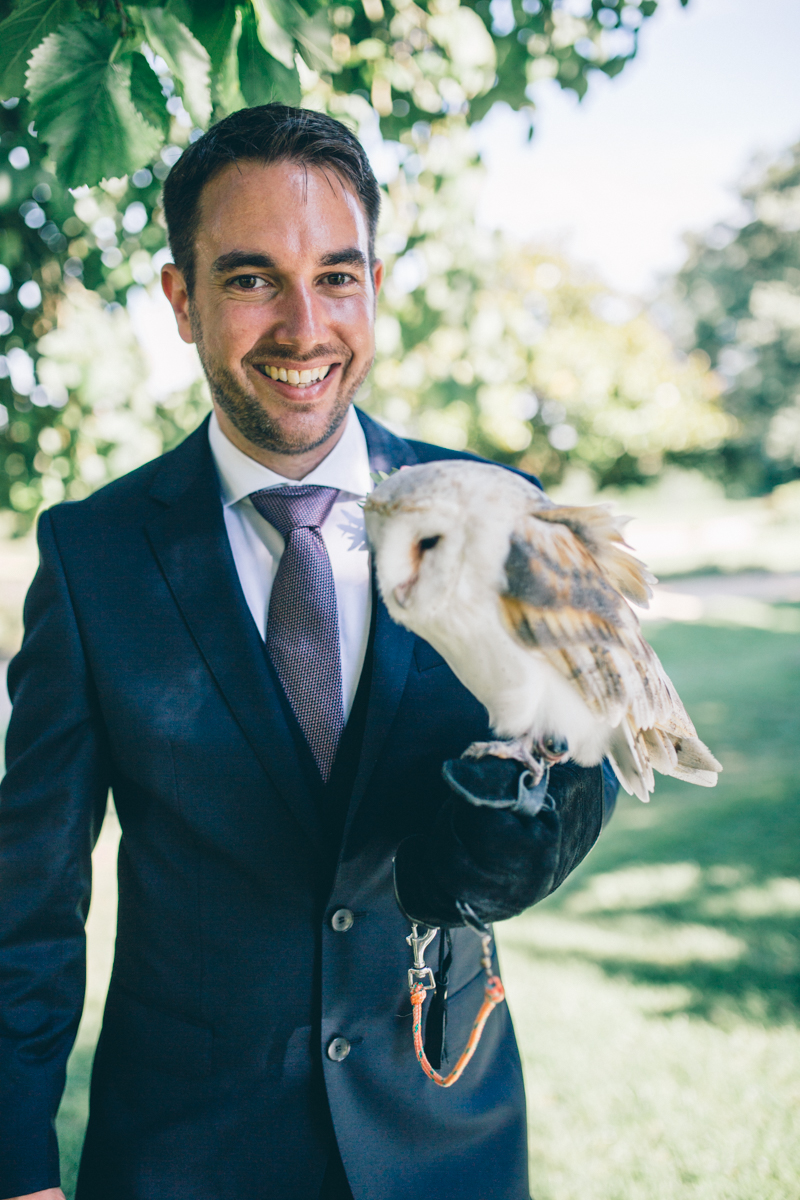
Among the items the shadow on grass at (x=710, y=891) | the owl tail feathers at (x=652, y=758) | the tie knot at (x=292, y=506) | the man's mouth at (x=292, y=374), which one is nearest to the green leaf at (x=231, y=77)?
the man's mouth at (x=292, y=374)

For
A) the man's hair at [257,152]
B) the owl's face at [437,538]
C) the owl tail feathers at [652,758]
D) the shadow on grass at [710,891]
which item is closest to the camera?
the owl's face at [437,538]

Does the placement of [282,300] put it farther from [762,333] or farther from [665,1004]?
[762,333]

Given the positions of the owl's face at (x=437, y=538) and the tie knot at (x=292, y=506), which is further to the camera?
the tie knot at (x=292, y=506)

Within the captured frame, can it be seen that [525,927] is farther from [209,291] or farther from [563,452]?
[563,452]

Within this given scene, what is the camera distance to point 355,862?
5.31 ft

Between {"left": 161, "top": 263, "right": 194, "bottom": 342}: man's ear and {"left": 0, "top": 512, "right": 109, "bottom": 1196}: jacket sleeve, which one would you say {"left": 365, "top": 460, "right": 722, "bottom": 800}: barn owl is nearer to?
{"left": 0, "top": 512, "right": 109, "bottom": 1196}: jacket sleeve

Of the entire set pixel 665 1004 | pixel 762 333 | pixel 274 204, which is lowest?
pixel 665 1004

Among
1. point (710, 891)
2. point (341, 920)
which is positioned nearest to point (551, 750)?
point (341, 920)

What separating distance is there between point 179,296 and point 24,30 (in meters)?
0.65

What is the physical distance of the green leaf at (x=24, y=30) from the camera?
1.75m

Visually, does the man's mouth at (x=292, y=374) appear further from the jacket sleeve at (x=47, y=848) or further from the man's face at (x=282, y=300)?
the jacket sleeve at (x=47, y=848)

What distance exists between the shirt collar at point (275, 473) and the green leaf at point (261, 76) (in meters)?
0.74

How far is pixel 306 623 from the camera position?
1.72 m

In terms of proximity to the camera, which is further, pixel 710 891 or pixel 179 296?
pixel 710 891
